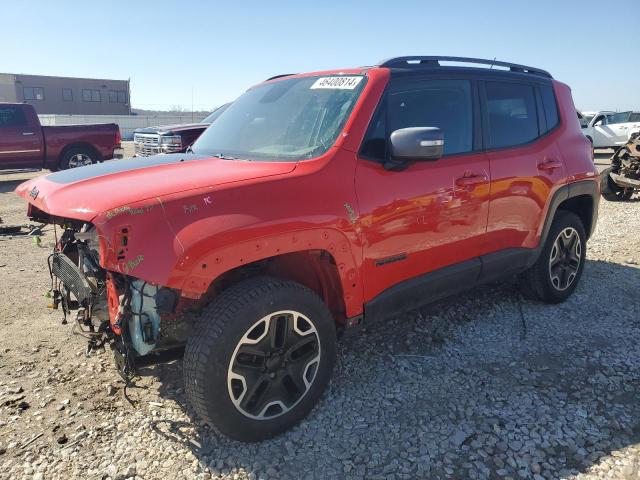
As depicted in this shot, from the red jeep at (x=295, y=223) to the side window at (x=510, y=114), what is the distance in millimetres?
16

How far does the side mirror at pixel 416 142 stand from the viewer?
2837 millimetres

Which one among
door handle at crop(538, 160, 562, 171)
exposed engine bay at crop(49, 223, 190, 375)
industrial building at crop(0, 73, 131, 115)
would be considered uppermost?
industrial building at crop(0, 73, 131, 115)

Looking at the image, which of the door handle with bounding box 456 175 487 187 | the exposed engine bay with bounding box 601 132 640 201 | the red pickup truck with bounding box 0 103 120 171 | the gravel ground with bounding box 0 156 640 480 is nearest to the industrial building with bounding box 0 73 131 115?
the red pickup truck with bounding box 0 103 120 171

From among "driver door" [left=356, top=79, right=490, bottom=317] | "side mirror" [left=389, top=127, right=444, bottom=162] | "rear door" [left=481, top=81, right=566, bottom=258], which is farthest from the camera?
"rear door" [left=481, top=81, right=566, bottom=258]

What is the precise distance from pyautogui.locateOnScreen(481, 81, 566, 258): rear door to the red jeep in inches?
0.7

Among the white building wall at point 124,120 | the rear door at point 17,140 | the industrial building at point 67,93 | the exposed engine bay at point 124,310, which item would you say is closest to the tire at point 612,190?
the exposed engine bay at point 124,310

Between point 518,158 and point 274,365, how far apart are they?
2508 millimetres

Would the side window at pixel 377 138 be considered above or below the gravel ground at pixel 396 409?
above

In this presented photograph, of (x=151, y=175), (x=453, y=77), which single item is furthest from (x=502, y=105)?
(x=151, y=175)

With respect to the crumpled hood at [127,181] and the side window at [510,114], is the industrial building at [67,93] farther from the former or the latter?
the side window at [510,114]

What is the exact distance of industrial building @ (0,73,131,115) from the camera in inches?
1816

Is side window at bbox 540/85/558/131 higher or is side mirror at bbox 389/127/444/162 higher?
side window at bbox 540/85/558/131

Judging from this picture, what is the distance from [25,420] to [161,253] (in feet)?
5.20

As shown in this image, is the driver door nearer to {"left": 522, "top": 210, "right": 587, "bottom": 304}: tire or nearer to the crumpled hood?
the crumpled hood
